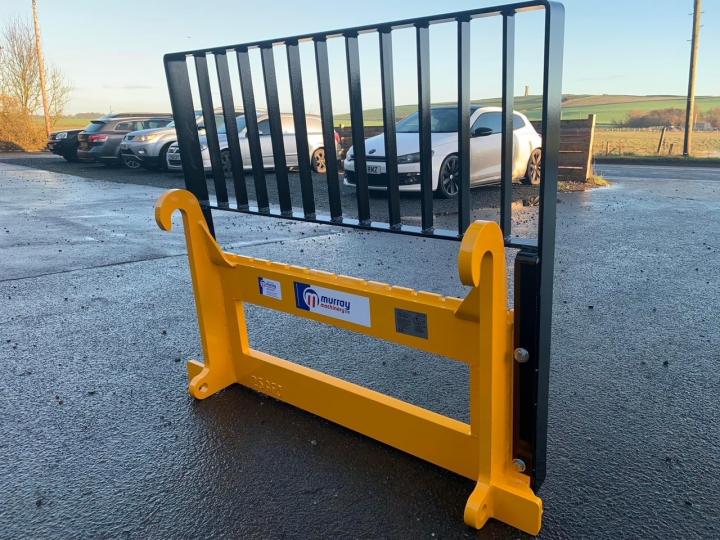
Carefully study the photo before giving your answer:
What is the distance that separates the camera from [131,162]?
55.8 feet

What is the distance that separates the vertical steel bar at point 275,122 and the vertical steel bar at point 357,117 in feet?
1.36

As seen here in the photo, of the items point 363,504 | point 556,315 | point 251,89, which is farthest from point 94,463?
point 556,315

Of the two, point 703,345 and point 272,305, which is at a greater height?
point 272,305

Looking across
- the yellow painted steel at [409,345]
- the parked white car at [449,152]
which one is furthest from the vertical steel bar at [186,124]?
the parked white car at [449,152]

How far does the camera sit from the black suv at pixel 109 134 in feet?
58.1

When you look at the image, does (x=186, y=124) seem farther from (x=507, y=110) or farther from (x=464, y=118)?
(x=507, y=110)

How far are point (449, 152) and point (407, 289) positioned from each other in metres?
6.55

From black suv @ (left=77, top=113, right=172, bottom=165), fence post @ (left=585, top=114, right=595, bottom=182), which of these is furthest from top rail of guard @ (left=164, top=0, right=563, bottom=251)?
black suv @ (left=77, top=113, right=172, bottom=165)

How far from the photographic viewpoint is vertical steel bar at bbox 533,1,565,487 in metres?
1.56

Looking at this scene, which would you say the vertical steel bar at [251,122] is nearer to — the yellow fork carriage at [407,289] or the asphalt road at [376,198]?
Result: the yellow fork carriage at [407,289]

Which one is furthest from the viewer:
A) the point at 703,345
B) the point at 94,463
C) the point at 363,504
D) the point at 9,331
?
the point at 9,331

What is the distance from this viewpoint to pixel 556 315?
153 inches

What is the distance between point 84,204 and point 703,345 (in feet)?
33.4

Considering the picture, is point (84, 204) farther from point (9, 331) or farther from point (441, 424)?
point (441, 424)
